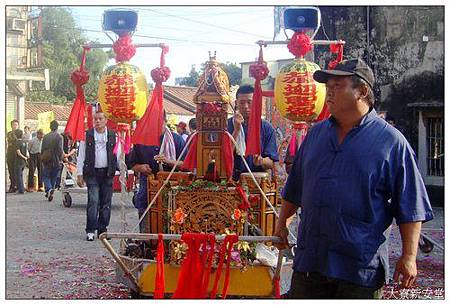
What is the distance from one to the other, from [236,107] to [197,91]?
0.56 meters

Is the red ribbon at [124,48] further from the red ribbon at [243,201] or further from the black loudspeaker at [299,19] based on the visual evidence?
the red ribbon at [243,201]

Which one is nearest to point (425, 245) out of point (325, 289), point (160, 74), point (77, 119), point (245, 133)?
point (245, 133)

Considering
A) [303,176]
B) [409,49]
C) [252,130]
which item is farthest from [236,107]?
[409,49]

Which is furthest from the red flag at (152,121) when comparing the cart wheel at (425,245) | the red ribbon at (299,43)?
the cart wheel at (425,245)

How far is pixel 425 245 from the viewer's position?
7230mm

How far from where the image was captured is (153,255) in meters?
5.27

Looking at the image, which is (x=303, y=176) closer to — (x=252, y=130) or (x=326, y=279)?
(x=326, y=279)

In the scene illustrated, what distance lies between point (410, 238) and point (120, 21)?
321cm

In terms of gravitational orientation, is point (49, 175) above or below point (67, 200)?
above

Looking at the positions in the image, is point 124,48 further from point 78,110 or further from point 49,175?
point 49,175

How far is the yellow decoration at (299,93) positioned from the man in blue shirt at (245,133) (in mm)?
407

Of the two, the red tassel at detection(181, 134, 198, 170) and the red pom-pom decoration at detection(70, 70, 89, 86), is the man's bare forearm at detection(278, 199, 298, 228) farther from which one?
the red pom-pom decoration at detection(70, 70, 89, 86)

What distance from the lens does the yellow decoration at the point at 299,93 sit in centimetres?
516

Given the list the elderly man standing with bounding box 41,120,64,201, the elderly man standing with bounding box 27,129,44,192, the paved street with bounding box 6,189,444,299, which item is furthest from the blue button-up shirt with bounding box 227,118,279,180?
the elderly man standing with bounding box 27,129,44,192
